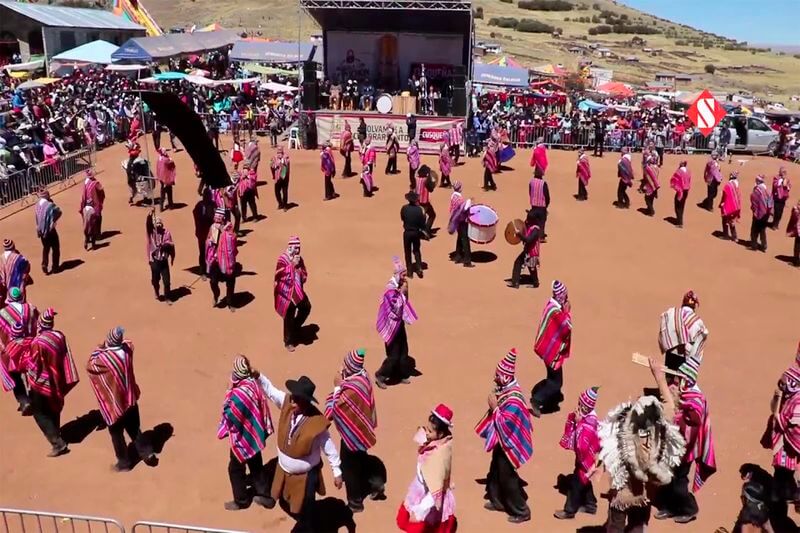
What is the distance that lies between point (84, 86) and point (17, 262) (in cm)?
2503

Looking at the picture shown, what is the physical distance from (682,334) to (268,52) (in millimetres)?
33611

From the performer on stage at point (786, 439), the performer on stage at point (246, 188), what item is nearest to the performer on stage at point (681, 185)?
the performer on stage at point (246, 188)

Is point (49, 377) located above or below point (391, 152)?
below

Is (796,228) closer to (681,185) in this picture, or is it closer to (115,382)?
(681,185)

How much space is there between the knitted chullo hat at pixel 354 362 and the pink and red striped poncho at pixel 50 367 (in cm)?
308

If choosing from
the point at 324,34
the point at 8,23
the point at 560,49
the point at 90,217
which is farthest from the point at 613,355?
the point at 560,49

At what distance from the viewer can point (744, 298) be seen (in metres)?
12.9

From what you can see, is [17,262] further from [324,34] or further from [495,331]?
[324,34]

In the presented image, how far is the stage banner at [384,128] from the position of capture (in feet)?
81.9

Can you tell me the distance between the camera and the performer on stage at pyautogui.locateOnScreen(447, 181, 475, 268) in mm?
13352

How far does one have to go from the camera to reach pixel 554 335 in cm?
820

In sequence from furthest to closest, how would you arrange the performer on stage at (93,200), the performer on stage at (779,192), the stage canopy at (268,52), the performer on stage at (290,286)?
the stage canopy at (268,52), the performer on stage at (779,192), the performer on stage at (93,200), the performer on stage at (290,286)

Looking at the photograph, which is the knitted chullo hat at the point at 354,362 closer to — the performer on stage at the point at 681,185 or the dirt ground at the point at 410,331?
the dirt ground at the point at 410,331

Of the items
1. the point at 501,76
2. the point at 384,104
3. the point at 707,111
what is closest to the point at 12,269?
the point at 384,104
